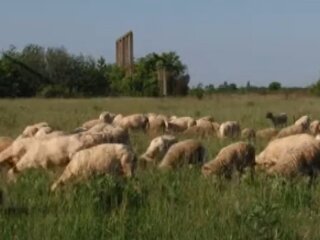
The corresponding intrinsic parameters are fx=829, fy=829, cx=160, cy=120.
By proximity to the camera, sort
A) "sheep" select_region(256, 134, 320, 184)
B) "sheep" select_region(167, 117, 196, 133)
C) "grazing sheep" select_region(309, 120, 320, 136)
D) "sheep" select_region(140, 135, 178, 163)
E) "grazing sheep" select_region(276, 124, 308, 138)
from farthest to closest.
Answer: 1. "sheep" select_region(167, 117, 196, 133)
2. "grazing sheep" select_region(309, 120, 320, 136)
3. "grazing sheep" select_region(276, 124, 308, 138)
4. "sheep" select_region(140, 135, 178, 163)
5. "sheep" select_region(256, 134, 320, 184)

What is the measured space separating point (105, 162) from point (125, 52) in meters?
55.2

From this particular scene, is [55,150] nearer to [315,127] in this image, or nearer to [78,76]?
[315,127]

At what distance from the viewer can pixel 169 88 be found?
57.1 metres

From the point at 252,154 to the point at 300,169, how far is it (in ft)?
2.94

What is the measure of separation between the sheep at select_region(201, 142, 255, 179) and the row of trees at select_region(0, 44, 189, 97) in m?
44.9

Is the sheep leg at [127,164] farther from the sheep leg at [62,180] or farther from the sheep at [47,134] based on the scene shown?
the sheep at [47,134]

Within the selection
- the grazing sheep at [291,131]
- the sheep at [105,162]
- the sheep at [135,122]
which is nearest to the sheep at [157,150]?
the sheep at [105,162]

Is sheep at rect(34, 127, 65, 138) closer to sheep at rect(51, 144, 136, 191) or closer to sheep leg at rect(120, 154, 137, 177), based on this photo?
sheep at rect(51, 144, 136, 191)

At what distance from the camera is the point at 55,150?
11.9 metres

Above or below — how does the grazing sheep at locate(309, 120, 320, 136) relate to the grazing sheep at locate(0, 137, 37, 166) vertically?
below

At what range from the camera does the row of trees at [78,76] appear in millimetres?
58344

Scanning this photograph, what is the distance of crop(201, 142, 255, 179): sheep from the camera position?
1020 cm

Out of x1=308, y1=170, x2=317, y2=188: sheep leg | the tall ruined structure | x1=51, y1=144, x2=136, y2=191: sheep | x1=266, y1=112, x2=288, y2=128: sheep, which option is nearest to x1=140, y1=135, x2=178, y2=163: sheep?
x1=51, y1=144, x2=136, y2=191: sheep

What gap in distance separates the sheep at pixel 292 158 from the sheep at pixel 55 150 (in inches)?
98.9
